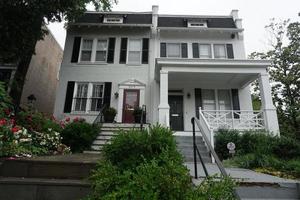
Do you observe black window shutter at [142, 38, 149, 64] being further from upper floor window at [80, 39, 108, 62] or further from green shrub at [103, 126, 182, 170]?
green shrub at [103, 126, 182, 170]

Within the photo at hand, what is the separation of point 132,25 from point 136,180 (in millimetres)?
12230

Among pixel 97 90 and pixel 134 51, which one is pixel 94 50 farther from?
pixel 97 90

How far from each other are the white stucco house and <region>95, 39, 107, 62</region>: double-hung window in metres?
0.01

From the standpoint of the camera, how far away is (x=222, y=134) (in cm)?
901

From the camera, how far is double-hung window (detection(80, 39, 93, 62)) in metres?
13.3

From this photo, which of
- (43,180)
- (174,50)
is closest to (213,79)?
(174,50)

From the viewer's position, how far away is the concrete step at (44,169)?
3.85 meters


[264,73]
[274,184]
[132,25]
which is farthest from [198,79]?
[274,184]

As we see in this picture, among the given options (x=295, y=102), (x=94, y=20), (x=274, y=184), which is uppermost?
(x=94, y=20)

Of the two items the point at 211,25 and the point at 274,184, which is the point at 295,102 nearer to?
the point at 211,25

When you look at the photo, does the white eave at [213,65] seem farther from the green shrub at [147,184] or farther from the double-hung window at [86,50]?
the green shrub at [147,184]

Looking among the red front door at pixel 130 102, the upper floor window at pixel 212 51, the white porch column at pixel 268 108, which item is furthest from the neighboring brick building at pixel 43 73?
the white porch column at pixel 268 108

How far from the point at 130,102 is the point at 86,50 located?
13.8 ft

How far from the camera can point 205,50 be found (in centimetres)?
1351
